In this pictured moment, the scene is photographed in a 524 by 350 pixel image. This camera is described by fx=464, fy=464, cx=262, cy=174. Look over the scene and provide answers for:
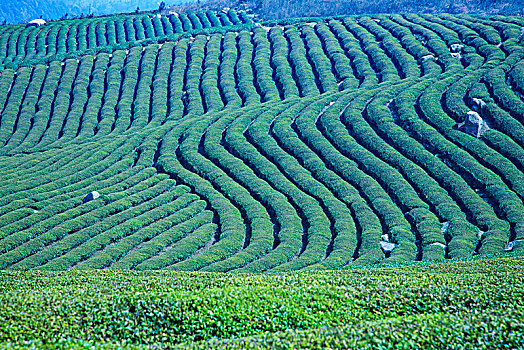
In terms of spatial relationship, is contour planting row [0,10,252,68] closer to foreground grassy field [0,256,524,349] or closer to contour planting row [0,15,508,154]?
contour planting row [0,15,508,154]

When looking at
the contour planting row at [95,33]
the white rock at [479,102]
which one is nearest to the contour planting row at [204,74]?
the contour planting row at [95,33]

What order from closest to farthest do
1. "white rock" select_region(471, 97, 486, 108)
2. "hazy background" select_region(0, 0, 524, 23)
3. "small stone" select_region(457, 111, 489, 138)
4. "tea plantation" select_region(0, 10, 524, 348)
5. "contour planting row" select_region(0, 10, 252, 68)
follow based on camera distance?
"tea plantation" select_region(0, 10, 524, 348)
"small stone" select_region(457, 111, 489, 138)
"white rock" select_region(471, 97, 486, 108)
"contour planting row" select_region(0, 10, 252, 68)
"hazy background" select_region(0, 0, 524, 23)

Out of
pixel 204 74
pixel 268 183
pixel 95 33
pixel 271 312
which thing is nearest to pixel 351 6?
pixel 204 74

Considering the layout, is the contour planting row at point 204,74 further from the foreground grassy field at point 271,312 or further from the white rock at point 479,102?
the foreground grassy field at point 271,312

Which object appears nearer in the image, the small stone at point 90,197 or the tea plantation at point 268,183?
the tea plantation at point 268,183

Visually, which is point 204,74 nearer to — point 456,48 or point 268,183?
point 268,183

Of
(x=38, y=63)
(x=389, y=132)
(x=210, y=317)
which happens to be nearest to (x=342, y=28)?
(x=389, y=132)

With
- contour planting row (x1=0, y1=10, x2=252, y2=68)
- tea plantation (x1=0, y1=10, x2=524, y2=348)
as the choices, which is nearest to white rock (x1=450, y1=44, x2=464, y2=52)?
tea plantation (x1=0, y1=10, x2=524, y2=348)

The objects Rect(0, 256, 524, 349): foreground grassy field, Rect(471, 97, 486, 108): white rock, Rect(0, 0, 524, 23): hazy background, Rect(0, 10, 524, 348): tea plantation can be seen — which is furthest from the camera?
Rect(0, 0, 524, 23): hazy background
